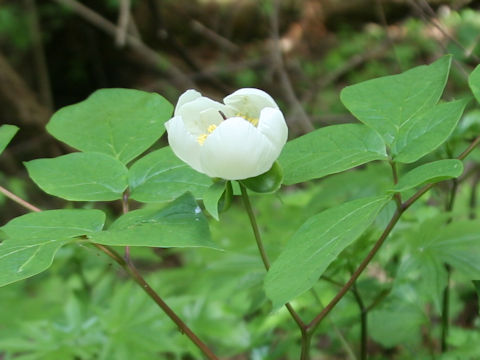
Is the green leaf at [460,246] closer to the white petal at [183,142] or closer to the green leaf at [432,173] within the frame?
the green leaf at [432,173]

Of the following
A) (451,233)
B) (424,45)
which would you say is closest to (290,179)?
(451,233)

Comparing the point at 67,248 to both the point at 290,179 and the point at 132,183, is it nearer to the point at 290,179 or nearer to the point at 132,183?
the point at 132,183

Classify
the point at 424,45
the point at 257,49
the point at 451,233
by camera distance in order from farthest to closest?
the point at 257,49 → the point at 424,45 → the point at 451,233

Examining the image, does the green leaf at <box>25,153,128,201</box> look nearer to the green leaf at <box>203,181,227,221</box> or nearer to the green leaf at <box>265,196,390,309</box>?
the green leaf at <box>203,181,227,221</box>

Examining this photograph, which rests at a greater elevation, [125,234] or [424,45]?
[125,234]

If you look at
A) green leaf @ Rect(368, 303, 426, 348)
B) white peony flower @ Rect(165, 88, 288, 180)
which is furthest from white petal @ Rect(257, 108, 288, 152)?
green leaf @ Rect(368, 303, 426, 348)

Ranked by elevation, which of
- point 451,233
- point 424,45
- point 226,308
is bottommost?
point 424,45
